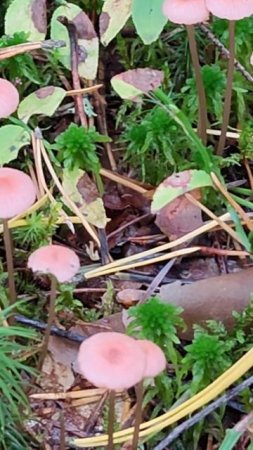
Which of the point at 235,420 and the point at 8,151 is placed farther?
the point at 8,151

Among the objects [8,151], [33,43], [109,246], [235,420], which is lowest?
[235,420]

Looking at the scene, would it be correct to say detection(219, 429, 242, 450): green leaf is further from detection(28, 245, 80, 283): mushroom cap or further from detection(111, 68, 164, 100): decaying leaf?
detection(111, 68, 164, 100): decaying leaf

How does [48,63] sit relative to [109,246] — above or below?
above

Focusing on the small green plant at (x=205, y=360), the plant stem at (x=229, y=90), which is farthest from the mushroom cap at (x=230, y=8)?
the small green plant at (x=205, y=360)

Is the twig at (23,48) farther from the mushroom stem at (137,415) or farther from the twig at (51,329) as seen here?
the mushroom stem at (137,415)

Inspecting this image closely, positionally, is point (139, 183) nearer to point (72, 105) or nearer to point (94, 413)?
point (72, 105)

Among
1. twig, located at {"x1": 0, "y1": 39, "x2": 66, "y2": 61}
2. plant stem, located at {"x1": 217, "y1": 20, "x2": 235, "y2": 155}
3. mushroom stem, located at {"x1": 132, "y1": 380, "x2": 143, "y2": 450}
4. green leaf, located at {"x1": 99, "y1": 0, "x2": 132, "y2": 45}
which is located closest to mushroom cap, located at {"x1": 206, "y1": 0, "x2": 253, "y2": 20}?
plant stem, located at {"x1": 217, "y1": 20, "x2": 235, "y2": 155}

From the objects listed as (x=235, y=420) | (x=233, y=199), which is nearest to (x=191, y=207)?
(x=233, y=199)
